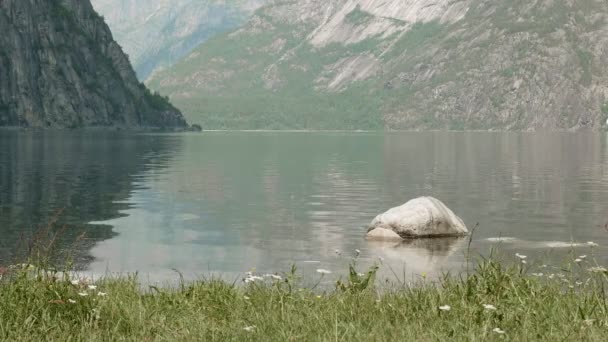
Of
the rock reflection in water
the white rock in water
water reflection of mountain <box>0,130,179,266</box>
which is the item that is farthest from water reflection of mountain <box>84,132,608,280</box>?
water reflection of mountain <box>0,130,179,266</box>

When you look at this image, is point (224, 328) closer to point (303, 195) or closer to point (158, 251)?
point (158, 251)

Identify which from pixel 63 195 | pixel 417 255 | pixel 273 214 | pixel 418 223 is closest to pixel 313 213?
pixel 273 214

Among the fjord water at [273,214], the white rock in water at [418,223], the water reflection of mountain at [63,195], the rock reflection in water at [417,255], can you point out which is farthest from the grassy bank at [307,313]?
the white rock in water at [418,223]

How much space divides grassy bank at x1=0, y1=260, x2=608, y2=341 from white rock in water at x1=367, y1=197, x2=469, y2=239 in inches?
608

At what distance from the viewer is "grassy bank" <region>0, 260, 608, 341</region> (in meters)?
11.9

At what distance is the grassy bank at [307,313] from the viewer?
11.9 meters

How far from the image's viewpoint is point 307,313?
1315 cm

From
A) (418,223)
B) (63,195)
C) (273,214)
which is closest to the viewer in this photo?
(418,223)

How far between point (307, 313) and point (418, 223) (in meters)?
18.0

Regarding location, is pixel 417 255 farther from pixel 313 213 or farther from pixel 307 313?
pixel 307 313

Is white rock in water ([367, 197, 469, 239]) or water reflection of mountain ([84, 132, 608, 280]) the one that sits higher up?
white rock in water ([367, 197, 469, 239])

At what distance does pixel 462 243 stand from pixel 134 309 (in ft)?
58.5

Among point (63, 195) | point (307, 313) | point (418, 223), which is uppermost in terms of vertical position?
point (307, 313)

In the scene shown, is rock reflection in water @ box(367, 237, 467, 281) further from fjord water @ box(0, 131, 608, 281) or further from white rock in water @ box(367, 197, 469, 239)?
white rock in water @ box(367, 197, 469, 239)
